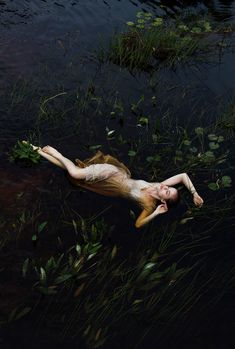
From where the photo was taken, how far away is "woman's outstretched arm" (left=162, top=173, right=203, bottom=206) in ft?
20.2

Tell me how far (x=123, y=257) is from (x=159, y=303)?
0.77 meters

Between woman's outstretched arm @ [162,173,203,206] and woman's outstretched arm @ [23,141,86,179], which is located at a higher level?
woman's outstretched arm @ [23,141,86,179]

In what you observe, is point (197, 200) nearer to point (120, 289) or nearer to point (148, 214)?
point (148, 214)

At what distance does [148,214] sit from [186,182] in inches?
33.4

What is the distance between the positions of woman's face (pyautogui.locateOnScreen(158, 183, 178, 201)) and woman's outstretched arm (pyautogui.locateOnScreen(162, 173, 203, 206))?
342 mm

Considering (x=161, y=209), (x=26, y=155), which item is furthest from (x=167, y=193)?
(x=26, y=155)

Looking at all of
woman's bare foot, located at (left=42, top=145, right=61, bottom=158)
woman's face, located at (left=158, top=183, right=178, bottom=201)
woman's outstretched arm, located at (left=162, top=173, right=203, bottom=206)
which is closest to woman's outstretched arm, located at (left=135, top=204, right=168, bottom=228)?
woman's face, located at (left=158, top=183, right=178, bottom=201)

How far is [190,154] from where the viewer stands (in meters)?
7.08

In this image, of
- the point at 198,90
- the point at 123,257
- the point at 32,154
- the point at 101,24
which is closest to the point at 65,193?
the point at 32,154

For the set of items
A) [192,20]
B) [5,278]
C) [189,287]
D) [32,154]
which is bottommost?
[189,287]

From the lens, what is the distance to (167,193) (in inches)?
Result: 228

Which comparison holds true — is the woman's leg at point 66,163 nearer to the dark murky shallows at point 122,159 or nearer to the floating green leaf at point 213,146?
the dark murky shallows at point 122,159

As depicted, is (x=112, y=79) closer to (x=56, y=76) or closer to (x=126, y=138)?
(x=56, y=76)

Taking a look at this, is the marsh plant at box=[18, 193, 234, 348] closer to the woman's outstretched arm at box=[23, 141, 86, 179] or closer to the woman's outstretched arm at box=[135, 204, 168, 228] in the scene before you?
the woman's outstretched arm at box=[135, 204, 168, 228]
